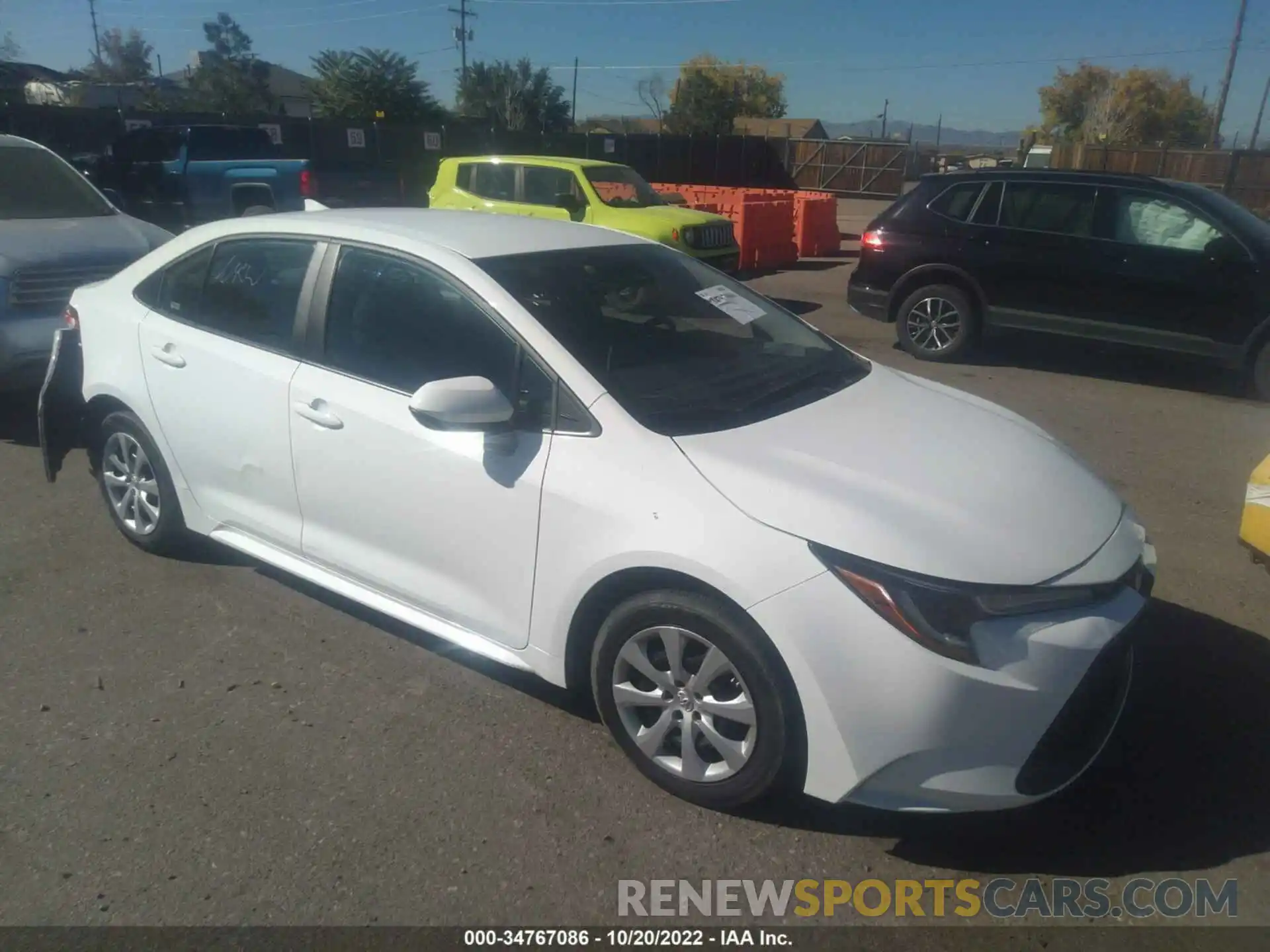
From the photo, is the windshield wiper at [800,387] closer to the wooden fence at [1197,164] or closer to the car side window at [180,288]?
the car side window at [180,288]

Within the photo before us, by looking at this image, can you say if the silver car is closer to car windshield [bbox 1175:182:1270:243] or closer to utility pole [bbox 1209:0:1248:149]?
car windshield [bbox 1175:182:1270:243]

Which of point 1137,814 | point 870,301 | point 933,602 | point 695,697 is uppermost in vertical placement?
point 933,602

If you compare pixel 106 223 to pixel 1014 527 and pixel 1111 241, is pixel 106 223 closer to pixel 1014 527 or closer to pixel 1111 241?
pixel 1014 527

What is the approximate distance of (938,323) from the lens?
9.35 m

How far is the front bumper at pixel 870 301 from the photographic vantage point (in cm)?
959

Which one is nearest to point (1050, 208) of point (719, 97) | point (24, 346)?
point (24, 346)

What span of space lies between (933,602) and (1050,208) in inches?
291

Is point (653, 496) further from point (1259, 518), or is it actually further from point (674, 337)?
point (1259, 518)

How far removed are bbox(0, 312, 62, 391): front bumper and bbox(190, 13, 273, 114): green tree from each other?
47046 millimetres

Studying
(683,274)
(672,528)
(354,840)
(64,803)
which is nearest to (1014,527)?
(672,528)

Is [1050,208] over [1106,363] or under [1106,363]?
over

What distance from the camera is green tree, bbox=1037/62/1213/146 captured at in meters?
74.2

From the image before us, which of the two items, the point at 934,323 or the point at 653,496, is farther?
the point at 934,323

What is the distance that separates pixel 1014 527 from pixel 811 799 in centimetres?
102
